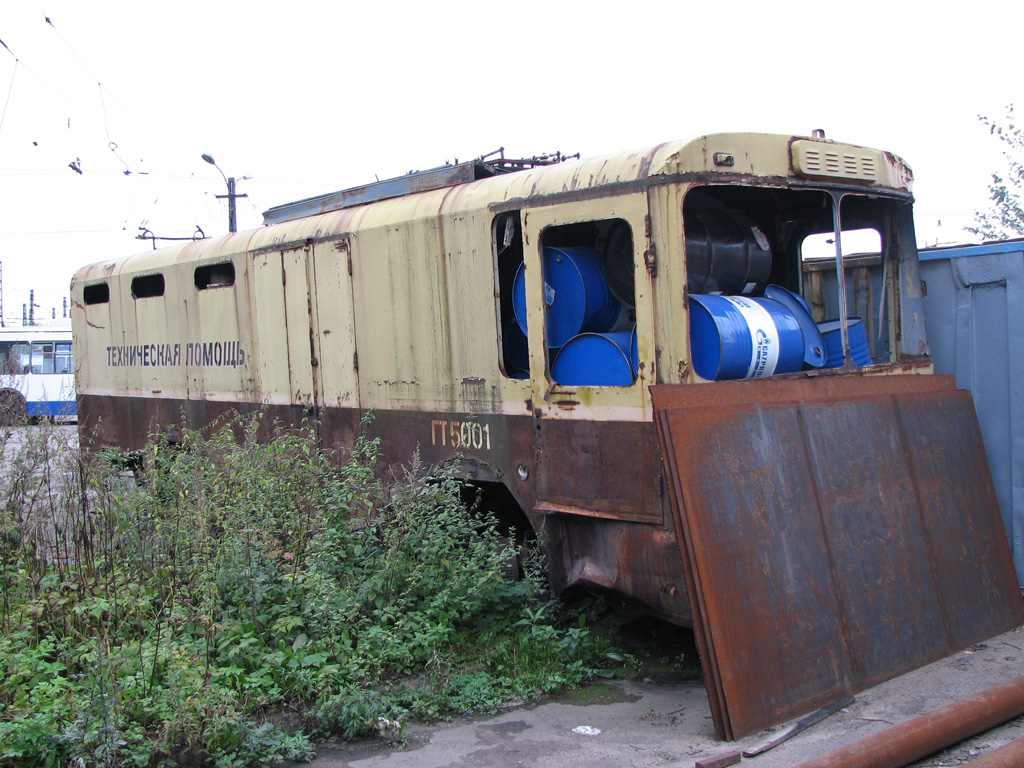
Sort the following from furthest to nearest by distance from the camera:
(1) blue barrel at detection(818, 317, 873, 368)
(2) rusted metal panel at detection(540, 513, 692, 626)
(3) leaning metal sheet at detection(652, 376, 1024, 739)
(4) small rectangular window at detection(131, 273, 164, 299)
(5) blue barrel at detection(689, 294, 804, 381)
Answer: (4) small rectangular window at detection(131, 273, 164, 299), (1) blue barrel at detection(818, 317, 873, 368), (5) blue barrel at detection(689, 294, 804, 381), (2) rusted metal panel at detection(540, 513, 692, 626), (3) leaning metal sheet at detection(652, 376, 1024, 739)

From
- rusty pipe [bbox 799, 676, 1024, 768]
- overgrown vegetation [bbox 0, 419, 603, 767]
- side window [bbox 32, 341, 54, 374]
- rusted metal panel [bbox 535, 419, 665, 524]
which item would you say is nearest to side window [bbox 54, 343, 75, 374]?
side window [bbox 32, 341, 54, 374]

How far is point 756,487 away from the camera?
389cm

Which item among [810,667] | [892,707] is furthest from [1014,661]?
[810,667]

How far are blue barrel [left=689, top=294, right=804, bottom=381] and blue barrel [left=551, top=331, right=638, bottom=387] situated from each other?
35cm

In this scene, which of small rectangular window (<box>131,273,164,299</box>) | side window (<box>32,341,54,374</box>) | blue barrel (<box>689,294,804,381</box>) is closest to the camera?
blue barrel (<box>689,294,804,381</box>)

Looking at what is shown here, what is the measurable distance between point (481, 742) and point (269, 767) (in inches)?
35.5

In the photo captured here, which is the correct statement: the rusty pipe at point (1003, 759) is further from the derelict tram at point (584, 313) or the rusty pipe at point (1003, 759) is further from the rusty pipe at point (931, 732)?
A: the derelict tram at point (584, 313)

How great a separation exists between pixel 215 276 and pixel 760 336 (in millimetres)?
5299

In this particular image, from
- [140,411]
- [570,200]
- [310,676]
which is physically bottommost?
[310,676]

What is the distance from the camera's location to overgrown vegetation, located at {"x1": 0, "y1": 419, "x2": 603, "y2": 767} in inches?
138

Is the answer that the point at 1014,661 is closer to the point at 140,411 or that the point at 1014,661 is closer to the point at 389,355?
the point at 389,355

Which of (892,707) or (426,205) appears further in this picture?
(426,205)

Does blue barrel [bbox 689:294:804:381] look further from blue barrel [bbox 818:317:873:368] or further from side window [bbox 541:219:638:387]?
blue barrel [bbox 818:317:873:368]

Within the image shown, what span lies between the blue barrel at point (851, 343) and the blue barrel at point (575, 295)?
153cm
